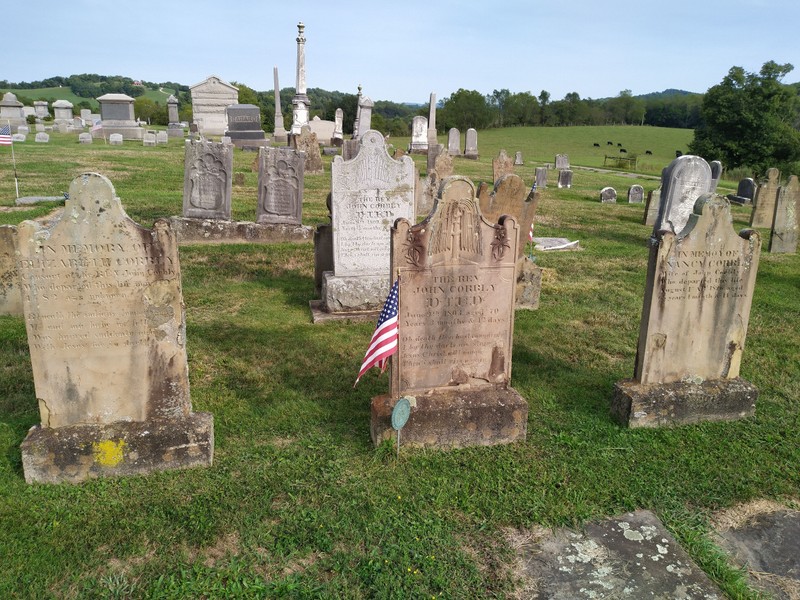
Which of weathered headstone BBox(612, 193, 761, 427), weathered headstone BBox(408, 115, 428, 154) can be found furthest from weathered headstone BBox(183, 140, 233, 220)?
weathered headstone BBox(408, 115, 428, 154)

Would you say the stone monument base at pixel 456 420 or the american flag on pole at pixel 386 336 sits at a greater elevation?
the american flag on pole at pixel 386 336

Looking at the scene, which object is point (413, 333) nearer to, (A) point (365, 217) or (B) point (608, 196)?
(A) point (365, 217)

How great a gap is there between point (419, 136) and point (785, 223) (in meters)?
24.0

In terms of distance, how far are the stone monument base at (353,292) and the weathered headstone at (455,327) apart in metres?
3.27

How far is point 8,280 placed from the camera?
760 cm

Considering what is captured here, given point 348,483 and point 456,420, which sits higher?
point 456,420

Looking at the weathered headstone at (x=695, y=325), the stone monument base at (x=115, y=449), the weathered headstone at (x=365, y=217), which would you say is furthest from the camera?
the weathered headstone at (x=365, y=217)

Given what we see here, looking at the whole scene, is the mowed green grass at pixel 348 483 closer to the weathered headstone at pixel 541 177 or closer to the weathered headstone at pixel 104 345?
the weathered headstone at pixel 104 345

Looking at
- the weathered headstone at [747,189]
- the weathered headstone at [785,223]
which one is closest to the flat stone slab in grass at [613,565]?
the weathered headstone at [785,223]

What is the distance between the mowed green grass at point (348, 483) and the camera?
3.49 metres

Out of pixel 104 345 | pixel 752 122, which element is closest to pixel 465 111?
pixel 752 122

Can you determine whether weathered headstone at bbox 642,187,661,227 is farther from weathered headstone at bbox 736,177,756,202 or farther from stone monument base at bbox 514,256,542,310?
stone monument base at bbox 514,256,542,310

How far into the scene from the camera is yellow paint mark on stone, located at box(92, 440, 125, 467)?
4.27 meters

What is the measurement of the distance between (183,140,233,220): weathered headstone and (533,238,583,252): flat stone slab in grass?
20.6 ft
